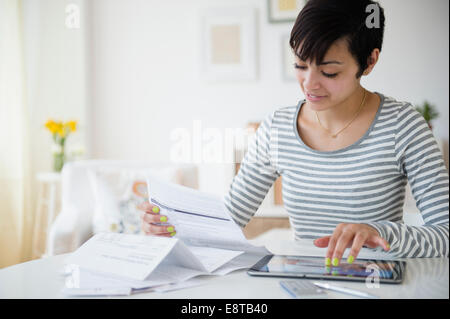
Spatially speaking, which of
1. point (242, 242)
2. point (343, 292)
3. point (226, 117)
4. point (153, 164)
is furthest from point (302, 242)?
point (226, 117)

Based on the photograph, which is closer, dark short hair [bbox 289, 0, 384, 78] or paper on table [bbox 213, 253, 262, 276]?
paper on table [bbox 213, 253, 262, 276]

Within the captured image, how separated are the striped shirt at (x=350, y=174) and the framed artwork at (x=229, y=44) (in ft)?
5.92

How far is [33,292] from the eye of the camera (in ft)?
2.04

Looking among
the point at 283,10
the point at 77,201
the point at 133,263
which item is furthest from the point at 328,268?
the point at 283,10

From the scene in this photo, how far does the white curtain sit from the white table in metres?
1.98

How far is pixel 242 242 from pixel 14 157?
219 centimetres

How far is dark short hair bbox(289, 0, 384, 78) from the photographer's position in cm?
85

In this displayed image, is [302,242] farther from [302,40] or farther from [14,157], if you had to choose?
[14,157]

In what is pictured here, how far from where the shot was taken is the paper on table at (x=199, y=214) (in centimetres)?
78

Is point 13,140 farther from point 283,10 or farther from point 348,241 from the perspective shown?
point 348,241

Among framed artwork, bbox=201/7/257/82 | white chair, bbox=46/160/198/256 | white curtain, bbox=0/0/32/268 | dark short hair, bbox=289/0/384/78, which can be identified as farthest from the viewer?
framed artwork, bbox=201/7/257/82

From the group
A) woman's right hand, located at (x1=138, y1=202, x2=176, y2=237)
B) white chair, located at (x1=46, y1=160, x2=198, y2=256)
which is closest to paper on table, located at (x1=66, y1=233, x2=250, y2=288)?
woman's right hand, located at (x1=138, y1=202, x2=176, y2=237)

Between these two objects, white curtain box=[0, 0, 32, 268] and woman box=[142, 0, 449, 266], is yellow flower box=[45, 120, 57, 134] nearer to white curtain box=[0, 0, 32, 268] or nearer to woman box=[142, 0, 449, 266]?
white curtain box=[0, 0, 32, 268]

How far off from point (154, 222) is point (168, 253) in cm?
23
